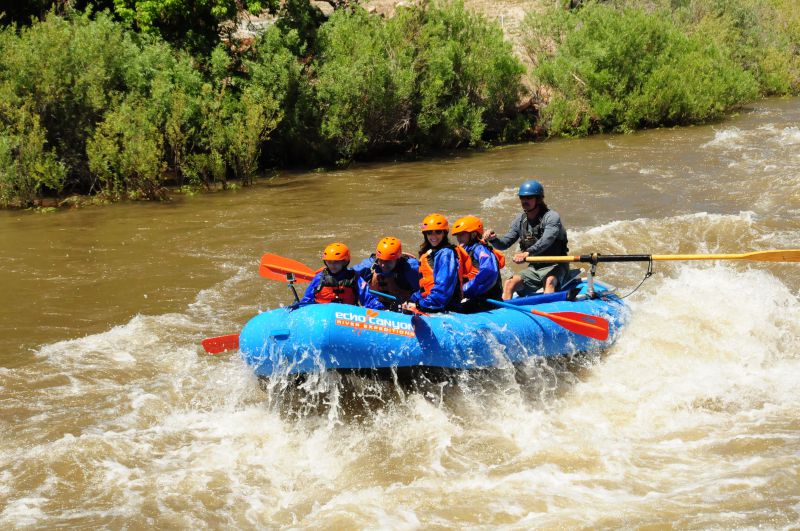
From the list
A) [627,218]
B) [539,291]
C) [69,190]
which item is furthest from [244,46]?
[539,291]

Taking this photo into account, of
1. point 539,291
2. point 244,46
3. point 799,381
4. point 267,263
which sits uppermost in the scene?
point 244,46

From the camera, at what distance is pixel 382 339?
6051 millimetres

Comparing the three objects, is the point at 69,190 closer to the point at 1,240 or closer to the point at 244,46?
the point at 1,240

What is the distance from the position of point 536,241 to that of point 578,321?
124cm

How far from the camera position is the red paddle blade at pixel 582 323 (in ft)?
22.5

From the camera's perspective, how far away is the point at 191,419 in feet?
21.4

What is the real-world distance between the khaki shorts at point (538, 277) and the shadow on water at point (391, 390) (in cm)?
126

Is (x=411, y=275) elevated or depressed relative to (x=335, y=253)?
depressed

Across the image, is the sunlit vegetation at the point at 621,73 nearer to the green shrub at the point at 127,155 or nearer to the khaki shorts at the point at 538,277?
the green shrub at the point at 127,155

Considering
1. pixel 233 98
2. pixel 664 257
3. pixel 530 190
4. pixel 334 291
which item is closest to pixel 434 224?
pixel 334 291

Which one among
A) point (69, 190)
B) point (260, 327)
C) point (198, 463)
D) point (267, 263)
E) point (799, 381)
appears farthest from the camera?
point (69, 190)

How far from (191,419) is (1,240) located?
7.23 m

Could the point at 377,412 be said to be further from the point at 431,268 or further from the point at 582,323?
the point at 582,323

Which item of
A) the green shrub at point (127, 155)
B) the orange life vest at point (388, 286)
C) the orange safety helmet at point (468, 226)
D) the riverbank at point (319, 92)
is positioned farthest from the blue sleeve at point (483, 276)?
the riverbank at point (319, 92)
